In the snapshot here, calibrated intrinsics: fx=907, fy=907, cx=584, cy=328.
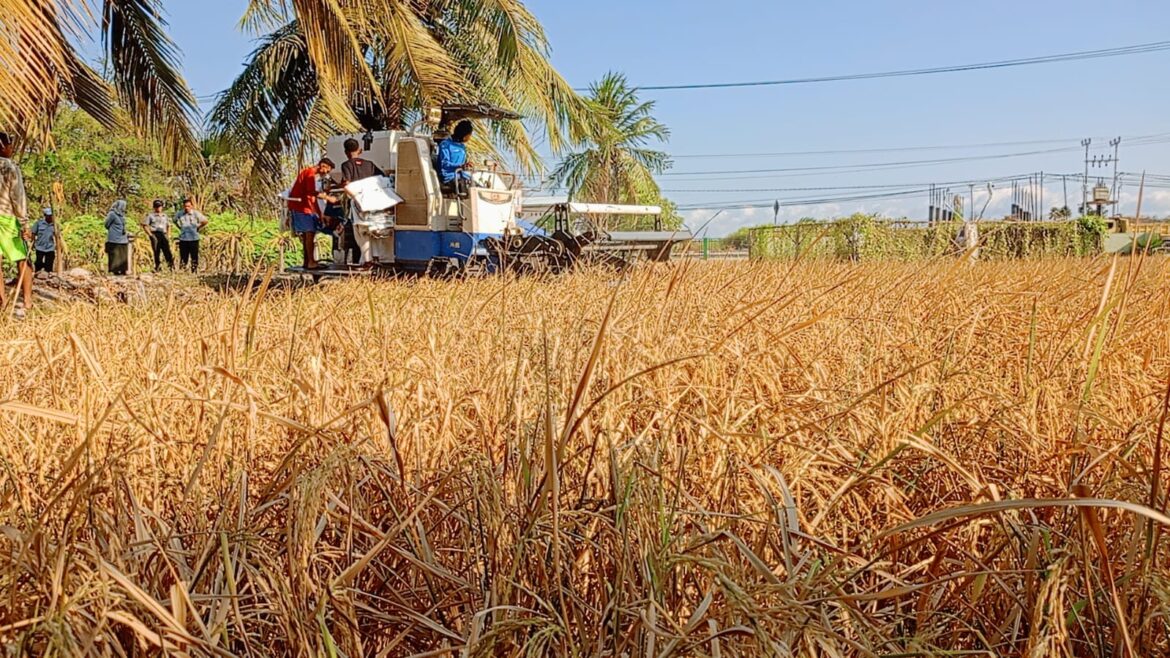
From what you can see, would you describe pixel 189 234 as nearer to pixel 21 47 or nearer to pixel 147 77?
pixel 147 77

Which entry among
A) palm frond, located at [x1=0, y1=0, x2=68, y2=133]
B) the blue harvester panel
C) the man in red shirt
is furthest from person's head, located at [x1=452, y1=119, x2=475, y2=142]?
palm frond, located at [x1=0, y1=0, x2=68, y2=133]

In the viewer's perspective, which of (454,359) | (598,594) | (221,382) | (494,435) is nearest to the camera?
(598,594)

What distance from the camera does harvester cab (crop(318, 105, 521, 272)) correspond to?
356 inches

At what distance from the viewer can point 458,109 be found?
9891 millimetres

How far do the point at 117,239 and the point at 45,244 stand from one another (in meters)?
1.20

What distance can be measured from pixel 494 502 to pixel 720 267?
11.2 feet

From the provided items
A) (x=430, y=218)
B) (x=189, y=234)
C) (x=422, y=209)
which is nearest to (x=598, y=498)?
(x=430, y=218)

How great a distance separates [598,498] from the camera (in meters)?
1.68

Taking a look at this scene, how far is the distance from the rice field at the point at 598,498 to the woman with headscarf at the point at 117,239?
409 inches

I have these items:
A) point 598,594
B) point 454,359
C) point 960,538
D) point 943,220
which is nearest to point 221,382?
point 454,359

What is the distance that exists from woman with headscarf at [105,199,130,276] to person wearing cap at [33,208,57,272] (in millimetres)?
767

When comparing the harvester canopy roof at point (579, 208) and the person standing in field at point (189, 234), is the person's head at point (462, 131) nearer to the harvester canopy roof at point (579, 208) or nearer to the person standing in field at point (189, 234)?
the harvester canopy roof at point (579, 208)

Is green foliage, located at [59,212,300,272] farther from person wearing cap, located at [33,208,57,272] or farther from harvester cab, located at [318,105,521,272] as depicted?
harvester cab, located at [318,105,521,272]

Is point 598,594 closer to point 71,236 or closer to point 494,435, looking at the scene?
point 494,435
